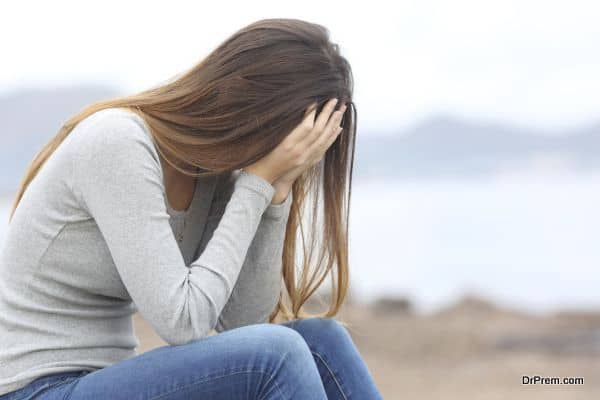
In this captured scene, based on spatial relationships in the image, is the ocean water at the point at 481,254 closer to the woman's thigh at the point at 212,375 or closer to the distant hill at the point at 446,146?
the woman's thigh at the point at 212,375

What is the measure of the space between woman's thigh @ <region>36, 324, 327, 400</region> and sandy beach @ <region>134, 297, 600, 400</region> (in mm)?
3748

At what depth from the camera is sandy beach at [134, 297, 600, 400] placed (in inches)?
236

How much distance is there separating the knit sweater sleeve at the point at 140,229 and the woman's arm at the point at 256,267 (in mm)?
362

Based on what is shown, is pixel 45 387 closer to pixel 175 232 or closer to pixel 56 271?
pixel 56 271

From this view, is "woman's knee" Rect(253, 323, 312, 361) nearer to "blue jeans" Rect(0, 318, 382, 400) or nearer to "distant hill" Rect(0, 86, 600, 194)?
"blue jeans" Rect(0, 318, 382, 400)

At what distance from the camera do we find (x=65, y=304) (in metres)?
2.13

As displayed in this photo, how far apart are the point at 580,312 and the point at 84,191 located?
24.6 feet

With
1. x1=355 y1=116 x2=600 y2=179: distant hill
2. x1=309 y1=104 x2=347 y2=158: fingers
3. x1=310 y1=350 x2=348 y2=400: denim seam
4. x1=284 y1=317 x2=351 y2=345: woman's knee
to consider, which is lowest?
x1=355 y1=116 x2=600 y2=179: distant hill

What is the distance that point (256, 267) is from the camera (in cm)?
249

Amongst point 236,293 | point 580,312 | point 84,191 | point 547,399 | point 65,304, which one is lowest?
point 580,312

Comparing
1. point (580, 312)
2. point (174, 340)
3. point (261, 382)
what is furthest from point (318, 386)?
point (580, 312)

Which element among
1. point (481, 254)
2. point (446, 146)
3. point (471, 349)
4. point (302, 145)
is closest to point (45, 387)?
point (302, 145)

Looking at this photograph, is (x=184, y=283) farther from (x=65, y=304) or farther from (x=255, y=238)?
(x=255, y=238)

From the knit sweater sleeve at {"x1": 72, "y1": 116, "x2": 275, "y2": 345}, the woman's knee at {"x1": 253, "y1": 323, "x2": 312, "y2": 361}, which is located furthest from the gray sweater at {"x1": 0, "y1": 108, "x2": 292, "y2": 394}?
the woman's knee at {"x1": 253, "y1": 323, "x2": 312, "y2": 361}
